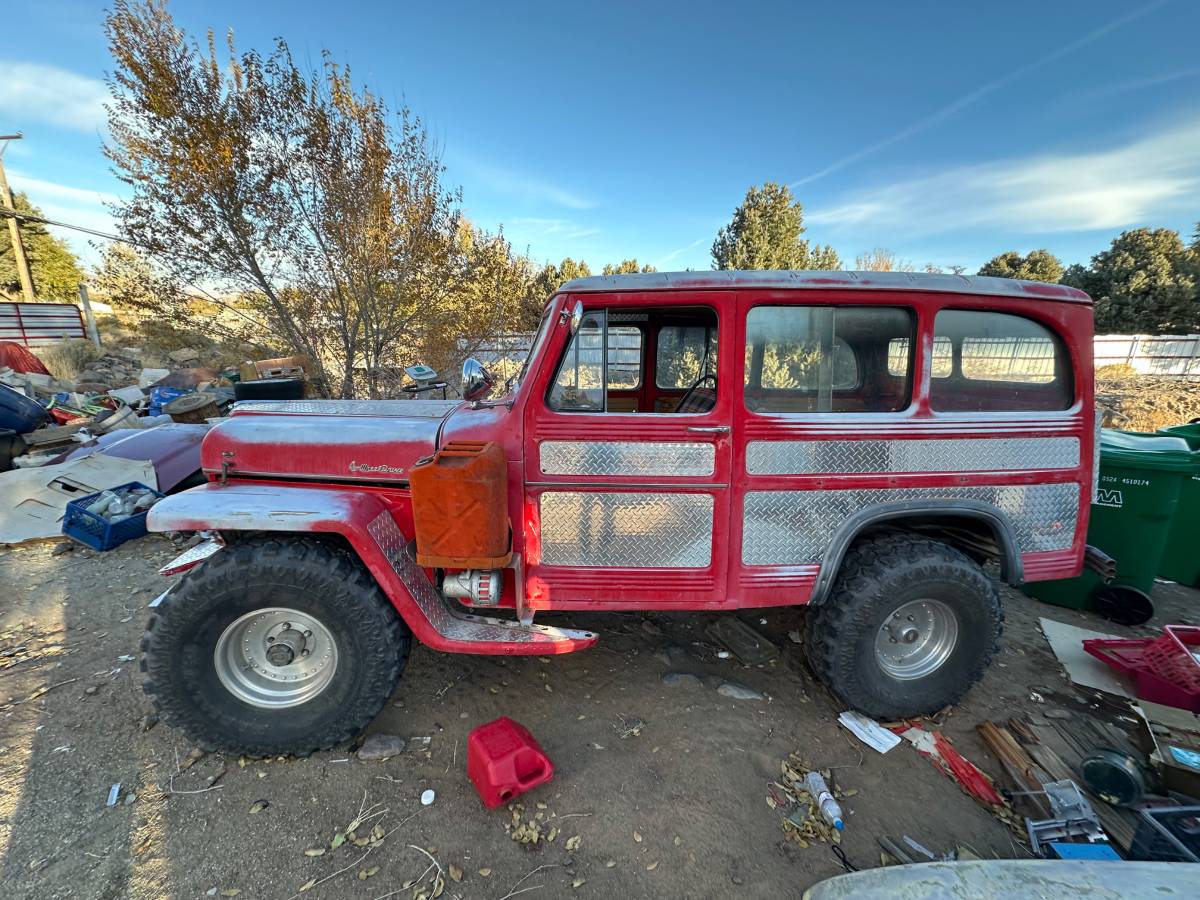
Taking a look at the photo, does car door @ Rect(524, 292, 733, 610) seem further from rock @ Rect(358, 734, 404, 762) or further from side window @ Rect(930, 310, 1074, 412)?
side window @ Rect(930, 310, 1074, 412)

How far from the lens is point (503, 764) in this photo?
6.88ft

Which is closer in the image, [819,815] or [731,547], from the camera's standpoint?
[819,815]

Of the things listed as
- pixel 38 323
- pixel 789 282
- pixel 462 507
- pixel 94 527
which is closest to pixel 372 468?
pixel 462 507

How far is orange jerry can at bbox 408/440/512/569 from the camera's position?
6.80 ft

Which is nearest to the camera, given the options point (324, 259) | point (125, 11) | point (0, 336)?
point (125, 11)

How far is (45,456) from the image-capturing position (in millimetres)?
6227

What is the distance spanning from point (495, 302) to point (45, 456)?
6485 mm

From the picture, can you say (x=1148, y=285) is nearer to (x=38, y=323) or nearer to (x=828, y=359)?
(x=828, y=359)

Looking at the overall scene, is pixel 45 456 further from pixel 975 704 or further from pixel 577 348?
pixel 975 704

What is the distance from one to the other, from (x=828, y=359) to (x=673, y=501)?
3.38 ft

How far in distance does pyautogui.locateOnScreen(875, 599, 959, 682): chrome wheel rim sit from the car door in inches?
39.4

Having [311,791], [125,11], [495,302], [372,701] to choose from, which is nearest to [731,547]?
[372,701]

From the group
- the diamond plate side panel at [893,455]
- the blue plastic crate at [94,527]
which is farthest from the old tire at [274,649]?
the blue plastic crate at [94,527]

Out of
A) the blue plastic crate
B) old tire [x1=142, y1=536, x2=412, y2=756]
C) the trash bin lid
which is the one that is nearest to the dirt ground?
old tire [x1=142, y1=536, x2=412, y2=756]
